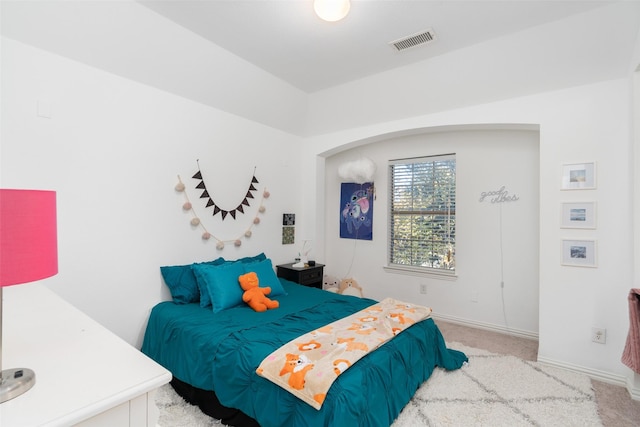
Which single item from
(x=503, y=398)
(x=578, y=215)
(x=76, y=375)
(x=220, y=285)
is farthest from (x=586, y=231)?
(x=76, y=375)

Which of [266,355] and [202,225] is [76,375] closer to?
[266,355]

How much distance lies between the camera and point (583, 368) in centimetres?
256

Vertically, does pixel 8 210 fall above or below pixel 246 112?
below

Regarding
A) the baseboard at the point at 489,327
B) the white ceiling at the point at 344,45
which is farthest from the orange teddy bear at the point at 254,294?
the baseboard at the point at 489,327

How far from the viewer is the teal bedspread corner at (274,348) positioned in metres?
1.58

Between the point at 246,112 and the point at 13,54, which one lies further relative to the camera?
the point at 246,112

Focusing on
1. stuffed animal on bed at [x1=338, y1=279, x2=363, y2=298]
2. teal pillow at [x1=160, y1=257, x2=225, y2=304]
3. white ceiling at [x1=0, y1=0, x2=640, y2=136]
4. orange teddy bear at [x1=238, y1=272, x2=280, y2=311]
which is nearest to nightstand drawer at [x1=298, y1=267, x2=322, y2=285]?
stuffed animal on bed at [x1=338, y1=279, x2=363, y2=298]

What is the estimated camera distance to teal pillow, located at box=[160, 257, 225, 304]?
2.74 metres

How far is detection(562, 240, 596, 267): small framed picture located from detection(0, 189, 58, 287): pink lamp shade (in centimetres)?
338

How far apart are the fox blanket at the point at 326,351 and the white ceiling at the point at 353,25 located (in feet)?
7.51

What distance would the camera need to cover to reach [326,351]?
5.91ft

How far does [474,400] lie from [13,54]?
12.9 feet

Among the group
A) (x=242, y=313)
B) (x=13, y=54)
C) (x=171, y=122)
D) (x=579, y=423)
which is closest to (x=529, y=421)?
(x=579, y=423)

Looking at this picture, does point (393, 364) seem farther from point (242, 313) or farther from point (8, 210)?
point (8, 210)
